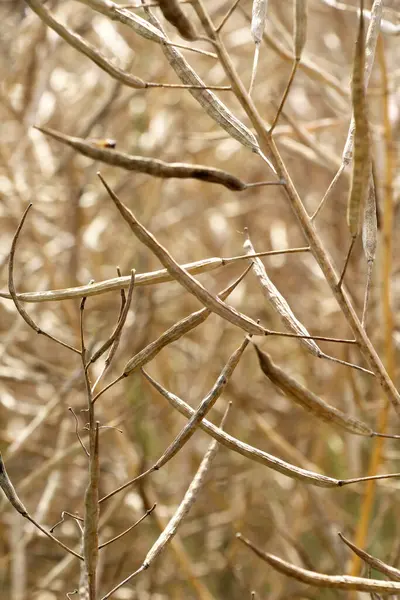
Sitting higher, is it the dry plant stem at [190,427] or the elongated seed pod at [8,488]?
the dry plant stem at [190,427]

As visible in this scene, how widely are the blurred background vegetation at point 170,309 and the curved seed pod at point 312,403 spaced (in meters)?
0.44

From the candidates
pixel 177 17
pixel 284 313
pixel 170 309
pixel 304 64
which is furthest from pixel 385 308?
pixel 170 309

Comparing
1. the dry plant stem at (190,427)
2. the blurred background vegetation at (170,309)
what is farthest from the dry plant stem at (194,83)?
the blurred background vegetation at (170,309)

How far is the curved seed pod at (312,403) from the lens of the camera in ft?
1.18

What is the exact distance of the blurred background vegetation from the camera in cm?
95

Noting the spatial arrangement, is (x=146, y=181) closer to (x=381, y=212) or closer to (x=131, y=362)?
(x=381, y=212)

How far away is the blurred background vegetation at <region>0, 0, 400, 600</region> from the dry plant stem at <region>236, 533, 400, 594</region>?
406 mm

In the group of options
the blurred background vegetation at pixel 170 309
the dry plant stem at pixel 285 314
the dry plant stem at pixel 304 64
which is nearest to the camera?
the dry plant stem at pixel 285 314

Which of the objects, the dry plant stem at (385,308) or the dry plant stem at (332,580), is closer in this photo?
the dry plant stem at (332,580)

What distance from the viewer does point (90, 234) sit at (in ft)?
3.92

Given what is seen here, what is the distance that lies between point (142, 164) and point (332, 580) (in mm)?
226

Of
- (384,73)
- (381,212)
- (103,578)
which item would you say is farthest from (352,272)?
(103,578)

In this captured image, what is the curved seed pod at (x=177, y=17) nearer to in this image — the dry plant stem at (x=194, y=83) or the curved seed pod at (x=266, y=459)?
the dry plant stem at (x=194, y=83)

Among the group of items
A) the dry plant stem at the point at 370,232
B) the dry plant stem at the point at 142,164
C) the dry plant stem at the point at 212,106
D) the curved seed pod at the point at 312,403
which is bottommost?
the curved seed pod at the point at 312,403
